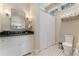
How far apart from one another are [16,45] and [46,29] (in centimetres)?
53

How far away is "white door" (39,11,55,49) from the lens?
1.59m

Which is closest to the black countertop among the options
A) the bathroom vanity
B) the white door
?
the bathroom vanity

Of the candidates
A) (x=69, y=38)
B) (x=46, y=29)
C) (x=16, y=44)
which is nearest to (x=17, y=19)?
(x=16, y=44)

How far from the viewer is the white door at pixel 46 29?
159cm

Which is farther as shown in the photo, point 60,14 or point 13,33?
point 60,14

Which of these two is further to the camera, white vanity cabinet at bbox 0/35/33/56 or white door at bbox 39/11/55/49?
white door at bbox 39/11/55/49

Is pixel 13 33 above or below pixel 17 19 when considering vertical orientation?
below

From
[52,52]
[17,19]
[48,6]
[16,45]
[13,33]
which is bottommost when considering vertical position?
[52,52]

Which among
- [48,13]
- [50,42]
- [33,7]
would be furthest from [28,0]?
[50,42]

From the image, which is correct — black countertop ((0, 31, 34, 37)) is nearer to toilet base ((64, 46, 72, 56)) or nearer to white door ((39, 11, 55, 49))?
white door ((39, 11, 55, 49))

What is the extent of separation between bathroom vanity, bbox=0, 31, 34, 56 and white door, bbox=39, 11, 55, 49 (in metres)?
0.18

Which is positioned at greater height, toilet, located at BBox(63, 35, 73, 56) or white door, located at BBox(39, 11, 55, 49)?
white door, located at BBox(39, 11, 55, 49)

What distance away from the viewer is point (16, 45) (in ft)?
4.99

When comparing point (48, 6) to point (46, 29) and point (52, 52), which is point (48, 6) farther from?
point (52, 52)
